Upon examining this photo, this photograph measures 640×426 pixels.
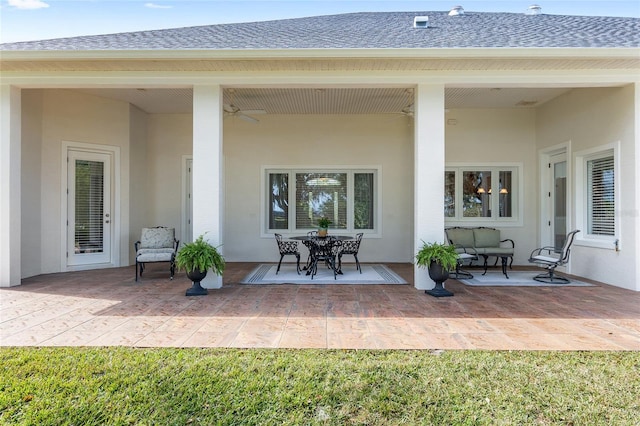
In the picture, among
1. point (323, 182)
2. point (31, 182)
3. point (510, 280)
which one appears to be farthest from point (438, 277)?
point (31, 182)

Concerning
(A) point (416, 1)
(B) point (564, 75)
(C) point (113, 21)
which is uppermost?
(A) point (416, 1)

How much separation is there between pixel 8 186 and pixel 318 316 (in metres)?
5.33

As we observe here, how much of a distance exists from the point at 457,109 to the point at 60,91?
8501mm

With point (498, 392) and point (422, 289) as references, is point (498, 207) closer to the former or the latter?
point (422, 289)

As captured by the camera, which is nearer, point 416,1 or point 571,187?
point 571,187

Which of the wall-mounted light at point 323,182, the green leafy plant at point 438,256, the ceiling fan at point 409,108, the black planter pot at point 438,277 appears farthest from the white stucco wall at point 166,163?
the black planter pot at point 438,277

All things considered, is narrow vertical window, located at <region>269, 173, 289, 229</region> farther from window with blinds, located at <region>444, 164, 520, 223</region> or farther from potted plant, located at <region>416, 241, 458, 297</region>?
potted plant, located at <region>416, 241, 458, 297</region>

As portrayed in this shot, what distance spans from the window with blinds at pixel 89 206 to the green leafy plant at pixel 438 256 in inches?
259

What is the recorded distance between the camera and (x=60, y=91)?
680 centimetres

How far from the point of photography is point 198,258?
487 cm

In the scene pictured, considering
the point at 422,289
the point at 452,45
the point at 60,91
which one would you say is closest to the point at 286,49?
the point at 452,45

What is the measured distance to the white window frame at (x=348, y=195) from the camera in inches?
337

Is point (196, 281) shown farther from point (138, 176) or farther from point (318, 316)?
point (138, 176)

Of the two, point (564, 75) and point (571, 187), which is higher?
point (564, 75)
